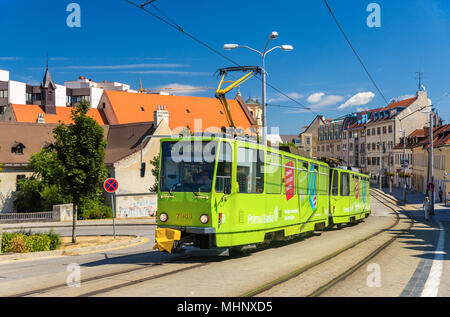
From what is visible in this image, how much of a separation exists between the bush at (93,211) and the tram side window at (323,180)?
24.9 metres

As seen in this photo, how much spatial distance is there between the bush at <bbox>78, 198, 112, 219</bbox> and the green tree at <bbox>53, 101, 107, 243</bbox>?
21.9 m

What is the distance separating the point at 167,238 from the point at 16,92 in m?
119

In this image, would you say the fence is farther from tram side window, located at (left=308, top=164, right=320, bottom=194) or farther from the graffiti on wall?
tram side window, located at (left=308, top=164, right=320, bottom=194)

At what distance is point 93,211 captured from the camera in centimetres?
4172

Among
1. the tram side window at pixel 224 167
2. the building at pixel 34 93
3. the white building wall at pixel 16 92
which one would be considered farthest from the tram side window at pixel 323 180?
the white building wall at pixel 16 92

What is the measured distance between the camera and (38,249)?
16.9 meters

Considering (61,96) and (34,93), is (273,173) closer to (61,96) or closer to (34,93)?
(34,93)

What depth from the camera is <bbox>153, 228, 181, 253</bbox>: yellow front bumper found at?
12195mm

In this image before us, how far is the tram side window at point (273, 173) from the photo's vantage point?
1444 centimetres

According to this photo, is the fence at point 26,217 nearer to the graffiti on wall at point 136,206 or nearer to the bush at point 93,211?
the bush at point 93,211

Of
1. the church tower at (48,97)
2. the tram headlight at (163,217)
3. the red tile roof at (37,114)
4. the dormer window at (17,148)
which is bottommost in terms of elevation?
the tram headlight at (163,217)

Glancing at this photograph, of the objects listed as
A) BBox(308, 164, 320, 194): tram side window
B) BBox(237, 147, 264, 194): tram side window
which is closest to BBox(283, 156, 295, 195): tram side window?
BBox(237, 147, 264, 194): tram side window

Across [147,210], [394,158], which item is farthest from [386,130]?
[147,210]
